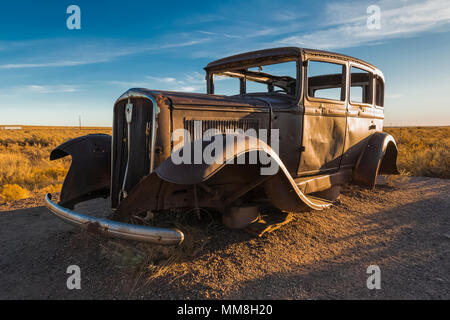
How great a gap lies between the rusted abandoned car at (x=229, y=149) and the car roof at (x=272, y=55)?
0.01 meters

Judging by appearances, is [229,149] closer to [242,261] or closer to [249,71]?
[242,261]

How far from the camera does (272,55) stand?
3494 mm

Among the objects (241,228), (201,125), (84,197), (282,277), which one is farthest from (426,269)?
(84,197)

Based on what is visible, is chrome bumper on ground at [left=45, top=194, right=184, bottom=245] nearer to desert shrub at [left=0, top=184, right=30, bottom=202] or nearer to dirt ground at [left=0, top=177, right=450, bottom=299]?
dirt ground at [left=0, top=177, right=450, bottom=299]

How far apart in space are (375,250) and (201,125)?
2283 millimetres

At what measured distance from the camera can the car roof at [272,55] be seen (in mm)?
3354

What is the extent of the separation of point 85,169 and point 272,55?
2.70 m

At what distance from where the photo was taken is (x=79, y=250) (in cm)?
288

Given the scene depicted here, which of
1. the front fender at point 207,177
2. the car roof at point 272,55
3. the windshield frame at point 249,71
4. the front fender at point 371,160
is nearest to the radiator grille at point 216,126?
the front fender at point 207,177

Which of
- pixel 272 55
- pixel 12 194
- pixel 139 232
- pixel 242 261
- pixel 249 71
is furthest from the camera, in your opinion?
pixel 12 194

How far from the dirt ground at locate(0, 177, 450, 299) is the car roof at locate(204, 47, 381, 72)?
2.15 metres

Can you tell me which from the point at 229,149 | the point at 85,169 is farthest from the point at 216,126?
the point at 85,169
